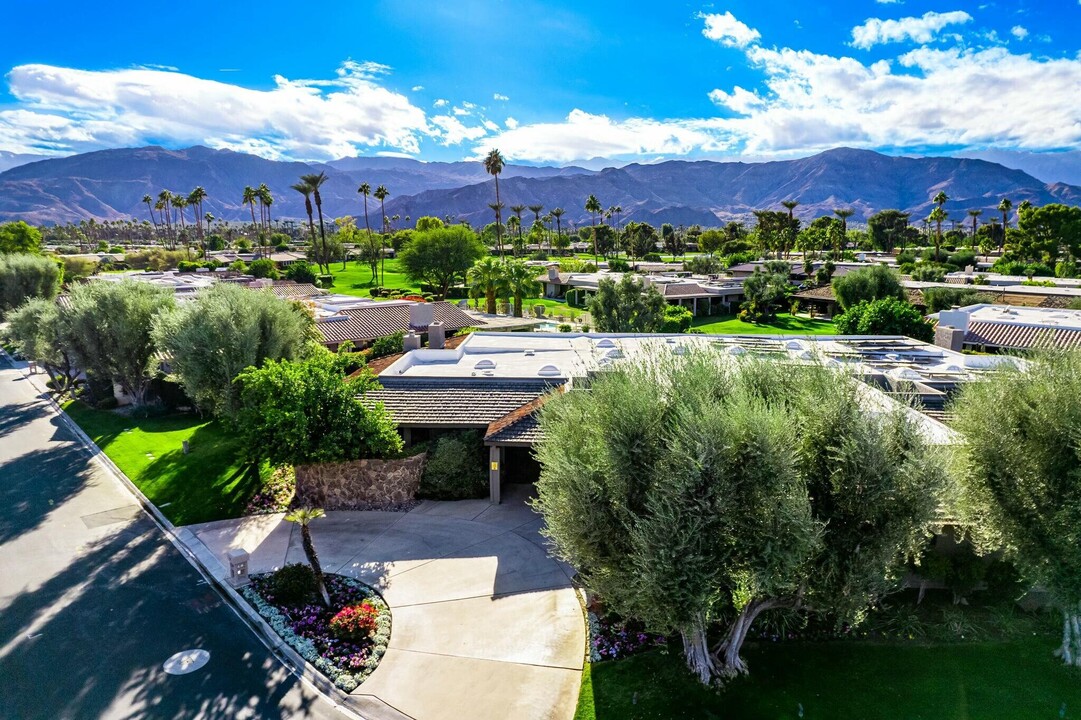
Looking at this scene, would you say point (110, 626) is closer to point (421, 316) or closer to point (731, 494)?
point (731, 494)

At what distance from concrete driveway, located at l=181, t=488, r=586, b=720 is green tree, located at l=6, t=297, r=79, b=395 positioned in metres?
20.7

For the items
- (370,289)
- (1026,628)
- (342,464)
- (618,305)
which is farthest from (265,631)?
(370,289)

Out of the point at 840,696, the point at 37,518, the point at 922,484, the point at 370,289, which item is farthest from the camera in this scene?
the point at 370,289

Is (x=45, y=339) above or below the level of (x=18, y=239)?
below

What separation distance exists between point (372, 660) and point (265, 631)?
278 cm

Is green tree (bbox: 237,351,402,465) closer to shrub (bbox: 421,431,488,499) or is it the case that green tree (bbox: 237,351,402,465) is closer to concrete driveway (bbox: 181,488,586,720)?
shrub (bbox: 421,431,488,499)

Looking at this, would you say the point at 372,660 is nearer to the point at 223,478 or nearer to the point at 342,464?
the point at 342,464

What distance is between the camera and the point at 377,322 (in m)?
37.0

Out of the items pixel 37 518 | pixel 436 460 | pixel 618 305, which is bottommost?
pixel 37 518

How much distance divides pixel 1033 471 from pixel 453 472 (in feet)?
47.2

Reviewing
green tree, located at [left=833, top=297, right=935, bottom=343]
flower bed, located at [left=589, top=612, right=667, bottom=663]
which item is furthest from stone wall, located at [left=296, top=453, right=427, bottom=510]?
green tree, located at [left=833, top=297, right=935, bottom=343]

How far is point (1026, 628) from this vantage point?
1205 cm

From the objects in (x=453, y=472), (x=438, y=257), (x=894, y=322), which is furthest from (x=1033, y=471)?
(x=438, y=257)

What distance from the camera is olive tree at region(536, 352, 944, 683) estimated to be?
9.02m
